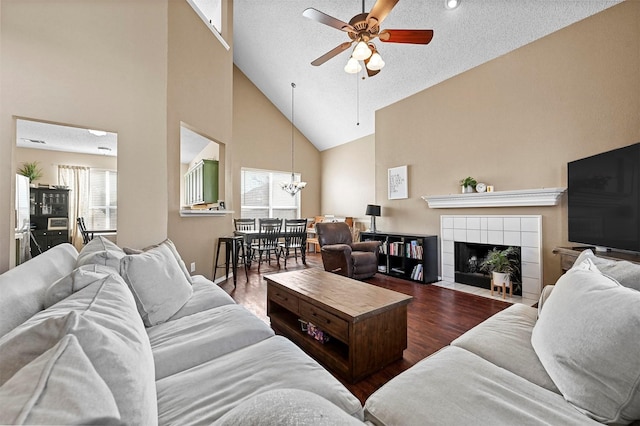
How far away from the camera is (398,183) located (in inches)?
194

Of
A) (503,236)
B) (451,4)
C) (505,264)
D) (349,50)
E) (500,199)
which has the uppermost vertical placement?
(349,50)

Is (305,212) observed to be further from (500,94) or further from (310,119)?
(500,94)

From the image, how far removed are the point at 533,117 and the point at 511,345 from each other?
3302 millimetres

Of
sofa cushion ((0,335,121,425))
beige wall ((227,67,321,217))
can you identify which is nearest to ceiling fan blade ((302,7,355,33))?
sofa cushion ((0,335,121,425))

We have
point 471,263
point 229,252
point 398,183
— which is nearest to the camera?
point 471,263

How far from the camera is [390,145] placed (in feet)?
16.8

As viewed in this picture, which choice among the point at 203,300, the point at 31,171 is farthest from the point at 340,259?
the point at 31,171

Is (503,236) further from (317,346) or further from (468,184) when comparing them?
(317,346)

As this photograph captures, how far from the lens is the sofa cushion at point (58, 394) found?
0.39 metres

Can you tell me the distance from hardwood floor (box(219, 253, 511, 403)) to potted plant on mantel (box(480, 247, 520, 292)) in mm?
312

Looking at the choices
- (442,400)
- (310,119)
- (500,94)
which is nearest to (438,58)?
(500,94)

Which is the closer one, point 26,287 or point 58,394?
point 58,394

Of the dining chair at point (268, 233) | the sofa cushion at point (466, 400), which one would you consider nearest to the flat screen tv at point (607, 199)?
the sofa cushion at point (466, 400)

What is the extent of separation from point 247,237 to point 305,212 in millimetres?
2935
